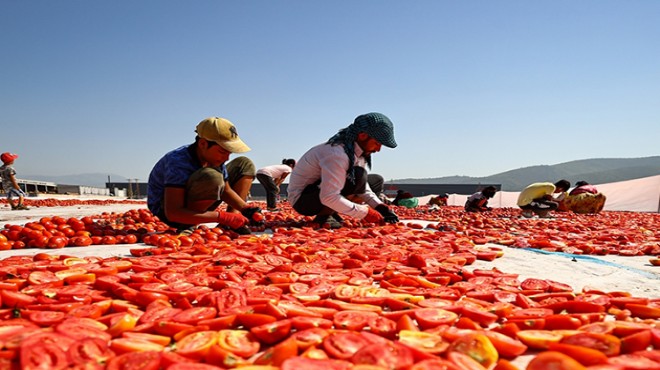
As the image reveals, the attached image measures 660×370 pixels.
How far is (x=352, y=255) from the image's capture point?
2688 millimetres

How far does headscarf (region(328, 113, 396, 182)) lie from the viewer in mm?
4336

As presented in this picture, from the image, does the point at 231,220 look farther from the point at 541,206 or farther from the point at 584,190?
the point at 584,190

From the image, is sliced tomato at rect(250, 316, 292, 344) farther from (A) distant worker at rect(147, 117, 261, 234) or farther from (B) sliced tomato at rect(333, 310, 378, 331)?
(A) distant worker at rect(147, 117, 261, 234)

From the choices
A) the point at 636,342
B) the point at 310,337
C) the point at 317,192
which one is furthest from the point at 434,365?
the point at 317,192

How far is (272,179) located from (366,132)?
5.36 meters

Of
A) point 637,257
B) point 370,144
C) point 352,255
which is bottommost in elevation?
point 637,257

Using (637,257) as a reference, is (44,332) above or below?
above

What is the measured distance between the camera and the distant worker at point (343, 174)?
4.38 m

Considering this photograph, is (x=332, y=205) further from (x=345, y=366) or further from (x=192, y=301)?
(x=345, y=366)

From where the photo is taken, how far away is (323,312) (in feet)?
5.03

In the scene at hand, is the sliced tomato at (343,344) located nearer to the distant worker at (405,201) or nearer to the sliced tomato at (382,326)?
the sliced tomato at (382,326)

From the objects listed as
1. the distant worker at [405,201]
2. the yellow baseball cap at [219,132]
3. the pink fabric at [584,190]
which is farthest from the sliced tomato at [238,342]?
the pink fabric at [584,190]

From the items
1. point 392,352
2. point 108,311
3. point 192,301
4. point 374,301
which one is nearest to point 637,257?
point 374,301

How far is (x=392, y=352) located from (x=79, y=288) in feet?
5.06
